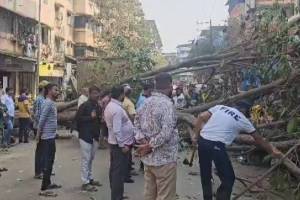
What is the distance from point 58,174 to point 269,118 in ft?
14.0

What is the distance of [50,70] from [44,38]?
2507 mm

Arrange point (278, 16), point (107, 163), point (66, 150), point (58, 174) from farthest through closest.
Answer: point (66, 150)
point (107, 163)
point (58, 174)
point (278, 16)

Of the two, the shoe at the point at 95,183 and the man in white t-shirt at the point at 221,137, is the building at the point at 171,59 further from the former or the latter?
the man in white t-shirt at the point at 221,137

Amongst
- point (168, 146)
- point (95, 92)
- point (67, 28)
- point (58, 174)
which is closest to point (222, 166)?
point (168, 146)

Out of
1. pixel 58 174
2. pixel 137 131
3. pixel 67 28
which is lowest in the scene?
pixel 58 174

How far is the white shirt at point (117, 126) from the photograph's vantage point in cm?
781

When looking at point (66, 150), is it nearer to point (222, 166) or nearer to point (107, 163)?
point (107, 163)

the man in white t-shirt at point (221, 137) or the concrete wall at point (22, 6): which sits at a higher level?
the concrete wall at point (22, 6)

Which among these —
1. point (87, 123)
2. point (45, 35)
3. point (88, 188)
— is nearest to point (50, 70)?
point (45, 35)

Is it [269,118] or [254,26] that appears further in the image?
[254,26]

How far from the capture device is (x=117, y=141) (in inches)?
307

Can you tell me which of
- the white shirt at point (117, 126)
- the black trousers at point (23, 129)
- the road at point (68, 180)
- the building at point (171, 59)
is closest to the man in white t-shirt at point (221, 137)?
the white shirt at point (117, 126)

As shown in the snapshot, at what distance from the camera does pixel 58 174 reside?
11.0 metres

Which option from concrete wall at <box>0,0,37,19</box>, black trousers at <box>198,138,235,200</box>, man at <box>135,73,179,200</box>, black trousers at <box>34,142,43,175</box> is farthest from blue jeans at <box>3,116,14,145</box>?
concrete wall at <box>0,0,37,19</box>
